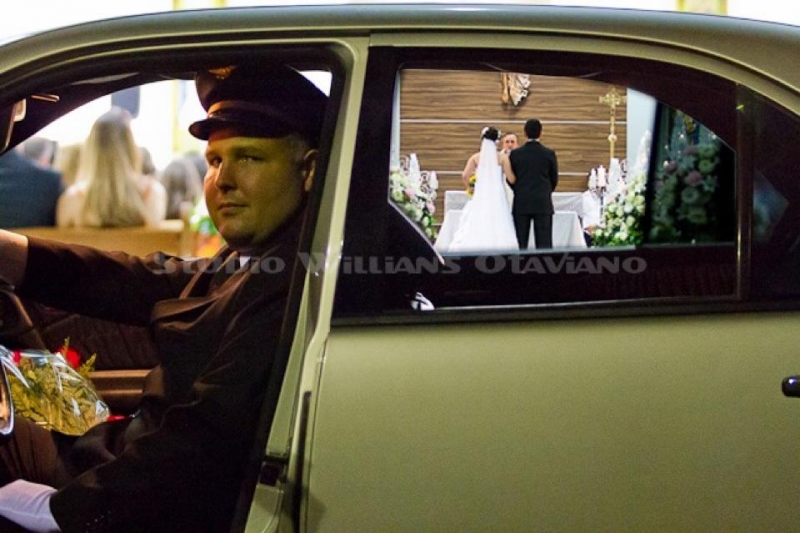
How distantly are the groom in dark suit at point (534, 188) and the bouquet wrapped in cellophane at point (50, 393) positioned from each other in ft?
3.85

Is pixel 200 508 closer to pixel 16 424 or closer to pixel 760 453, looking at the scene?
pixel 16 424

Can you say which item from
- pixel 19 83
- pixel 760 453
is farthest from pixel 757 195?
pixel 19 83

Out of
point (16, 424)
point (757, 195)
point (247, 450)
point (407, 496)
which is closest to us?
point (407, 496)

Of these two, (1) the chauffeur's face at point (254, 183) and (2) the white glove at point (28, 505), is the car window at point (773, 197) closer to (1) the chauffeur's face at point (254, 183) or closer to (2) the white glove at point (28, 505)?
(1) the chauffeur's face at point (254, 183)

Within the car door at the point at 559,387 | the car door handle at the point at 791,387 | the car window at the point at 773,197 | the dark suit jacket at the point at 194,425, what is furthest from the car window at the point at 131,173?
the car door handle at the point at 791,387

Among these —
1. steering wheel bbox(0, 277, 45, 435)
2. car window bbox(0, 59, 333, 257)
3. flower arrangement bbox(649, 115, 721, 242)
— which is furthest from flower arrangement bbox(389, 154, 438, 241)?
steering wheel bbox(0, 277, 45, 435)

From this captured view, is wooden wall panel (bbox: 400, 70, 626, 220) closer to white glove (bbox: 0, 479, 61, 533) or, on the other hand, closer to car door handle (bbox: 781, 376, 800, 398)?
car door handle (bbox: 781, 376, 800, 398)

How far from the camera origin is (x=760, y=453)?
1.60m

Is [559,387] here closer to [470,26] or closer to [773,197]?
[773,197]

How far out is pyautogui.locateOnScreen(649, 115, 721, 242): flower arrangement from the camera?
1.78 meters

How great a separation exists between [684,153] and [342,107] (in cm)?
60

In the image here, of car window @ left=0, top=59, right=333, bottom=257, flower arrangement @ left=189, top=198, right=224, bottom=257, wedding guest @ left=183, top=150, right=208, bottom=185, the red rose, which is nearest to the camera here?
car window @ left=0, top=59, right=333, bottom=257

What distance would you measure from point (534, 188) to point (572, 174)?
0.28 ft

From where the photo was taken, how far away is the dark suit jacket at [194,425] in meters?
1.83
